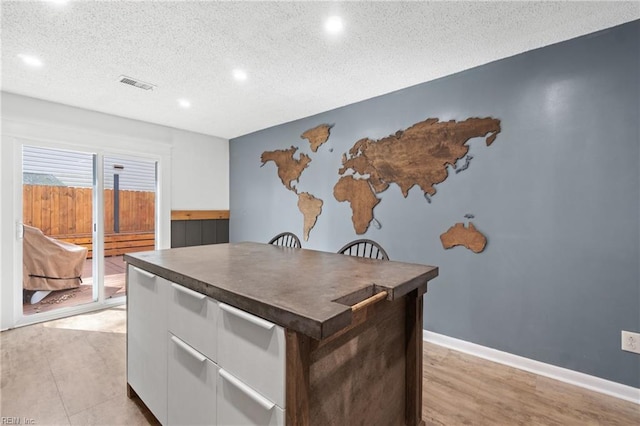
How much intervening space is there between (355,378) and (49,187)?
4135mm

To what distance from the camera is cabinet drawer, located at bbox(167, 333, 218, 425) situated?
1167mm

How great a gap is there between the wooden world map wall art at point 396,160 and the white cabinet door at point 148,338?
2045 mm

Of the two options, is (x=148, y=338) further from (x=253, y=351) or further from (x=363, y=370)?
(x=363, y=370)

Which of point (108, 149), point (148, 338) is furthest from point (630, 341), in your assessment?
point (108, 149)

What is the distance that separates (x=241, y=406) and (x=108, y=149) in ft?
12.1

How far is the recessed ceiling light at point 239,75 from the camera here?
246 centimetres

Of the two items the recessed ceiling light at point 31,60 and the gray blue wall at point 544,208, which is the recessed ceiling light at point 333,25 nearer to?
the gray blue wall at point 544,208

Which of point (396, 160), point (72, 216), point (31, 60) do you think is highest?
point (31, 60)

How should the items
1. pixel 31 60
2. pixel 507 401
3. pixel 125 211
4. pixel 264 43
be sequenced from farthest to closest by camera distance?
pixel 125 211 → pixel 31 60 → pixel 264 43 → pixel 507 401

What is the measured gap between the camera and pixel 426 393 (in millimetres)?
1897

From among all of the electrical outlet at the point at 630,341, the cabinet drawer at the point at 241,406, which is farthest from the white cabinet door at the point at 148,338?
the electrical outlet at the point at 630,341

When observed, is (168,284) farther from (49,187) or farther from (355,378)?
(49,187)

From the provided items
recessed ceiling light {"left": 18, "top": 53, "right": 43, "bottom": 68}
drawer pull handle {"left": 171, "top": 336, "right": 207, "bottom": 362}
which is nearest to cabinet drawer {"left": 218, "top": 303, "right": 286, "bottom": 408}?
drawer pull handle {"left": 171, "top": 336, "right": 207, "bottom": 362}

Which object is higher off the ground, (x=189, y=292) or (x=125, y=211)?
(x=125, y=211)
